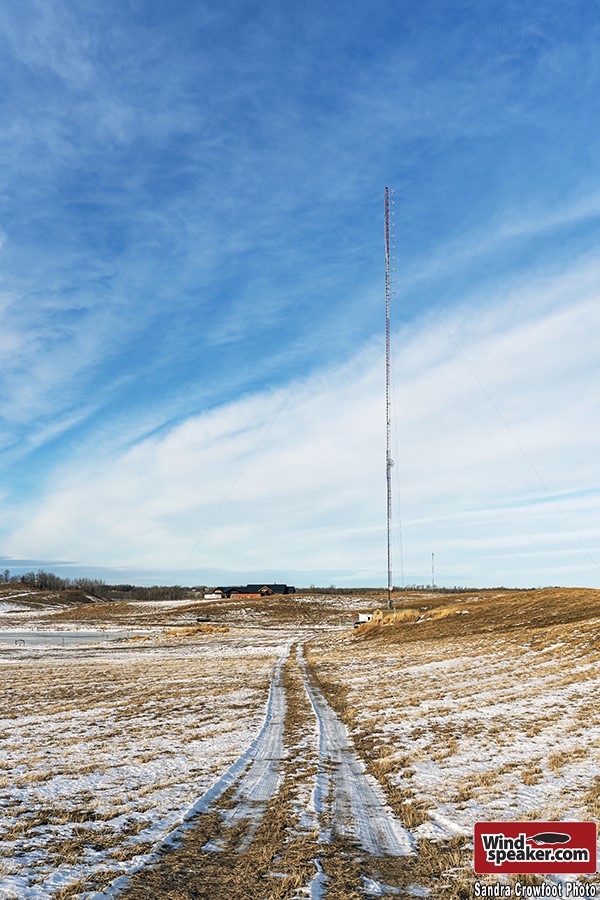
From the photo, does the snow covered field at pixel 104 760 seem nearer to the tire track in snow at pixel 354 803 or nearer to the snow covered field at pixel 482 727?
the tire track in snow at pixel 354 803

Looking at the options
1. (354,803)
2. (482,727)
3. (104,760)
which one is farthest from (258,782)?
(482,727)

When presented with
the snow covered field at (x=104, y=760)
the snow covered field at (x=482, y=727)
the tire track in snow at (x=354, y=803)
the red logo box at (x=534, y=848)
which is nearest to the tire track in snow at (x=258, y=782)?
the snow covered field at (x=104, y=760)

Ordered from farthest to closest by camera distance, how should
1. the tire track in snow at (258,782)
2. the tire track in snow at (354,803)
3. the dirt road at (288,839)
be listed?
1. the tire track in snow at (258,782)
2. the tire track in snow at (354,803)
3. the dirt road at (288,839)

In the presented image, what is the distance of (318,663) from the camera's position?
118 feet

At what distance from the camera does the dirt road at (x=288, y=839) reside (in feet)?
23.4

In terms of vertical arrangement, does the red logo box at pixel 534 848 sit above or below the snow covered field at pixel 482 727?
above

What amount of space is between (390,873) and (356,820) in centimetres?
199

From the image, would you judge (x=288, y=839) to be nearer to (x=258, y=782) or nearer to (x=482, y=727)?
(x=258, y=782)

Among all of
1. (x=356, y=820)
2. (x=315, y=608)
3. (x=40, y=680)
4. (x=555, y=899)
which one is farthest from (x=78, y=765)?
(x=315, y=608)

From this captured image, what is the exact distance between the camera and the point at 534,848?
815 centimetres

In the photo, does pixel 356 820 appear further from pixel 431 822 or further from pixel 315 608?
pixel 315 608

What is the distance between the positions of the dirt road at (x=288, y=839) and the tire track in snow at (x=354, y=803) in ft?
0.05

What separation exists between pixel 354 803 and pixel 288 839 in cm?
210

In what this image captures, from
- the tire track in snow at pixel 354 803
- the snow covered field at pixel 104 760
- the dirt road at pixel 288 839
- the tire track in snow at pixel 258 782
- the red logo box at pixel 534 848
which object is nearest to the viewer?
the dirt road at pixel 288 839
